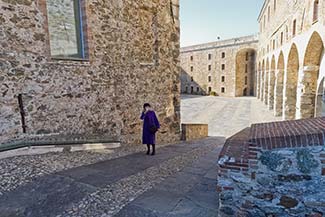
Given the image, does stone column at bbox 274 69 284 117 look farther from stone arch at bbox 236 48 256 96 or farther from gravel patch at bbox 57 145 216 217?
stone arch at bbox 236 48 256 96

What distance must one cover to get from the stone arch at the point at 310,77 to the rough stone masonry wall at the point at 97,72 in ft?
20.0

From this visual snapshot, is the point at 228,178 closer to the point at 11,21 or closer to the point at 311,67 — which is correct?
the point at 11,21

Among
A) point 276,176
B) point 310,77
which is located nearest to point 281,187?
point 276,176

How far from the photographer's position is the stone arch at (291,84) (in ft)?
42.0

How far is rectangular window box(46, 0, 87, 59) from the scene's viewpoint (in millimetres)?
4746

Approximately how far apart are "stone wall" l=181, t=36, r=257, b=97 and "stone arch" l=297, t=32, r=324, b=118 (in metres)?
24.9

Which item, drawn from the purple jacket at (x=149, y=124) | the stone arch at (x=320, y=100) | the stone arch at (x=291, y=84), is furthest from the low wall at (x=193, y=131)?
the stone arch at (x=291, y=84)

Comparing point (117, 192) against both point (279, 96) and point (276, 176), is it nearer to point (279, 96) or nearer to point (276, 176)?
point (276, 176)

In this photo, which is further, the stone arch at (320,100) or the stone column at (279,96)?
the stone column at (279,96)

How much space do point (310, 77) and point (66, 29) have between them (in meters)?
10.4

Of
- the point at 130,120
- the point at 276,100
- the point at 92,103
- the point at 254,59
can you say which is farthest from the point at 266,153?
the point at 254,59

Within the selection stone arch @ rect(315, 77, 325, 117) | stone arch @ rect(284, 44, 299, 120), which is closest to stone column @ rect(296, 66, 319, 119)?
stone arch @ rect(315, 77, 325, 117)

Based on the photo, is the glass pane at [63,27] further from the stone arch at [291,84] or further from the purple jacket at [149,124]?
the stone arch at [291,84]

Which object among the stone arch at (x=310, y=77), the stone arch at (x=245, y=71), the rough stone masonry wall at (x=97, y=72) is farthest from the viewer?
the stone arch at (x=245, y=71)
